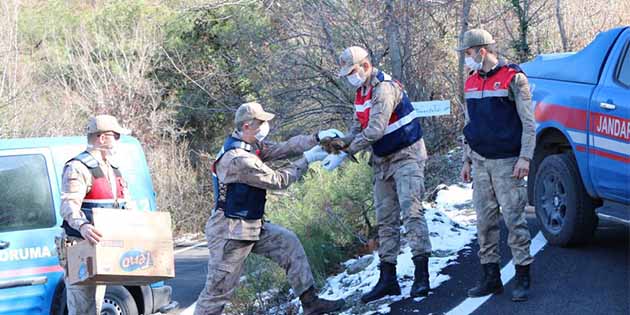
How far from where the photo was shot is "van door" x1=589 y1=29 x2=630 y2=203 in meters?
6.26

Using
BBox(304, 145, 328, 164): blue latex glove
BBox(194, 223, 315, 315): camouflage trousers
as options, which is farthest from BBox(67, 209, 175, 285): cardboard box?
BBox(304, 145, 328, 164): blue latex glove

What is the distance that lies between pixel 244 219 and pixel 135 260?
2.76ft

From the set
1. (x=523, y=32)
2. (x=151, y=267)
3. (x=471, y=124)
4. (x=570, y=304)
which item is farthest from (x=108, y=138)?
(x=523, y=32)

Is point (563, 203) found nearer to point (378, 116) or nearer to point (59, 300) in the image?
point (378, 116)

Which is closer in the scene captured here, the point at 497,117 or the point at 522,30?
the point at 497,117

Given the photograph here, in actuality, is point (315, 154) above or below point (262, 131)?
below

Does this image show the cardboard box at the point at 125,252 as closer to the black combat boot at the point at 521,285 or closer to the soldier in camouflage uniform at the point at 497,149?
the soldier in camouflage uniform at the point at 497,149

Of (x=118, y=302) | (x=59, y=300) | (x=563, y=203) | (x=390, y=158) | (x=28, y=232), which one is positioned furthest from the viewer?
(x=118, y=302)

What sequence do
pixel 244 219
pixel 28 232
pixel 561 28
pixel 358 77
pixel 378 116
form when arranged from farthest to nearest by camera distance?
pixel 561 28, pixel 28 232, pixel 358 77, pixel 378 116, pixel 244 219

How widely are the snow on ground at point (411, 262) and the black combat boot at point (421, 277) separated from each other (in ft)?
0.24

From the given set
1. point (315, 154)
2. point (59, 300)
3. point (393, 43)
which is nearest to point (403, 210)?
point (315, 154)

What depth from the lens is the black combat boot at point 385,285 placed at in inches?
258

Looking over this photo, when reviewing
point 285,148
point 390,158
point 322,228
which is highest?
Answer: point 285,148

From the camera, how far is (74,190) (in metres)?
6.18
